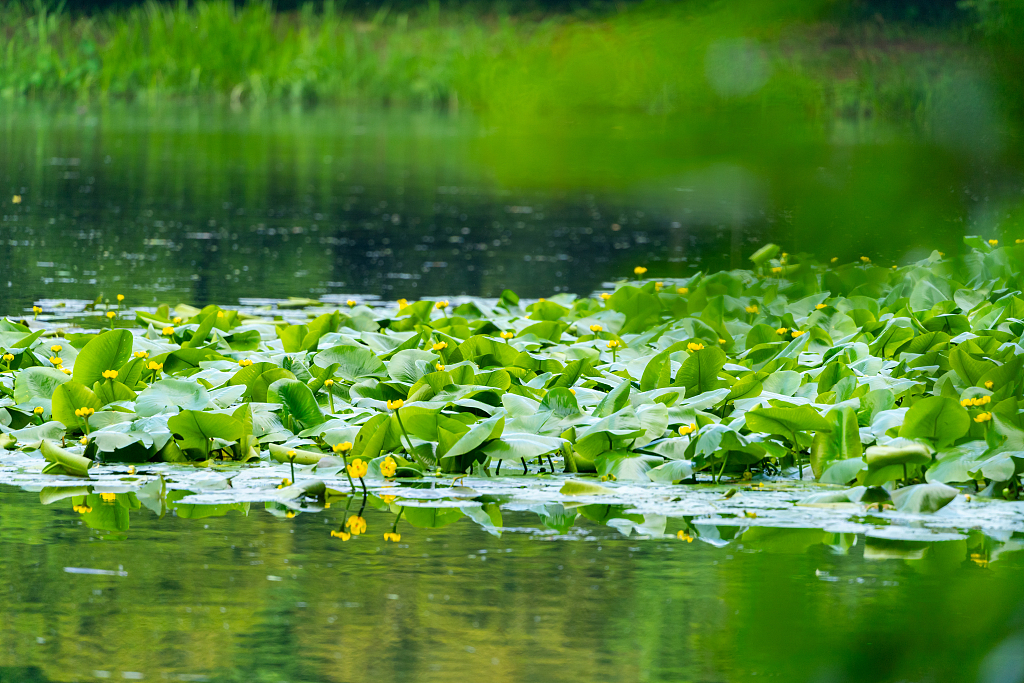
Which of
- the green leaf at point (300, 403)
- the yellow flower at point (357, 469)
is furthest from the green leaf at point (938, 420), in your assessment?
the green leaf at point (300, 403)

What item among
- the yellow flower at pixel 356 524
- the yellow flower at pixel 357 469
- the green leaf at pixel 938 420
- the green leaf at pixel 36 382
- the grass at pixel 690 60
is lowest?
the yellow flower at pixel 356 524

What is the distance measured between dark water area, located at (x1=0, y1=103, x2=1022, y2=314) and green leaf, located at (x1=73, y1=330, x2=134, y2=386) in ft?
4.75

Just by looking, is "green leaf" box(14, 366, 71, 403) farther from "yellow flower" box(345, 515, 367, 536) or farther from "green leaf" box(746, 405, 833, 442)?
"green leaf" box(746, 405, 833, 442)

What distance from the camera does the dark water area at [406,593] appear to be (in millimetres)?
2109

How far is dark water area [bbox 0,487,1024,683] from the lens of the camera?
211 centimetres

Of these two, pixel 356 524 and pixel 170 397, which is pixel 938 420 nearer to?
pixel 356 524

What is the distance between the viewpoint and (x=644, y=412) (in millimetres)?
3486

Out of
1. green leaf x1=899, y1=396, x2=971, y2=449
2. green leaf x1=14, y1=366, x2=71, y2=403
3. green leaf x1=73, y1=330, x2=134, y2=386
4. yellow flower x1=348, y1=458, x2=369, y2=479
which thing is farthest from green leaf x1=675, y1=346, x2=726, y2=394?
green leaf x1=14, y1=366, x2=71, y2=403

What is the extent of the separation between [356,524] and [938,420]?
1.37 metres

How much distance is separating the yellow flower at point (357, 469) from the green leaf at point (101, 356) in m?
1.14

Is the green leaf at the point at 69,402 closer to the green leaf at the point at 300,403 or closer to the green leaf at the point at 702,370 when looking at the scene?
the green leaf at the point at 300,403

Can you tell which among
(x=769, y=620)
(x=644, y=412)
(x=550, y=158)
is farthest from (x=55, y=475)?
(x=769, y=620)

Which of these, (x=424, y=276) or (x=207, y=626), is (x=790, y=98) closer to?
(x=207, y=626)

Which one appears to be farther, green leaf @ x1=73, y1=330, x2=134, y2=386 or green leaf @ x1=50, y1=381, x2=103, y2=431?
green leaf @ x1=73, y1=330, x2=134, y2=386
